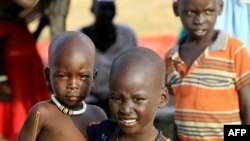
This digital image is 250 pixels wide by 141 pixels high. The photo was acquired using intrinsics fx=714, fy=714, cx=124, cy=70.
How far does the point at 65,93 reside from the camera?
3.27 m

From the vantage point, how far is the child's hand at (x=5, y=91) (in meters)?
4.67

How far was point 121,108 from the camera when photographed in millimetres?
2873

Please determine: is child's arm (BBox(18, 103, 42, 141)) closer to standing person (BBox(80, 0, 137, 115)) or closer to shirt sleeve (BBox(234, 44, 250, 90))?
shirt sleeve (BBox(234, 44, 250, 90))

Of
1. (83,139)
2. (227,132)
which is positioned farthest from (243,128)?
(83,139)

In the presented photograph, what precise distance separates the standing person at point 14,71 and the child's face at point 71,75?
138 cm

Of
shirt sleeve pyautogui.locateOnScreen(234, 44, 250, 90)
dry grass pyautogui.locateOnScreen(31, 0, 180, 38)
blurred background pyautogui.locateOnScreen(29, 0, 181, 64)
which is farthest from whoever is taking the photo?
dry grass pyautogui.locateOnScreen(31, 0, 180, 38)

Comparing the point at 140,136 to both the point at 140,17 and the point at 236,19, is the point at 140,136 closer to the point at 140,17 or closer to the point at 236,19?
the point at 236,19

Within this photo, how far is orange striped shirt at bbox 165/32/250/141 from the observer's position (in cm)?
389

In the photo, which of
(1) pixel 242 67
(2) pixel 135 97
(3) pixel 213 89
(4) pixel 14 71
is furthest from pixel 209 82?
(4) pixel 14 71

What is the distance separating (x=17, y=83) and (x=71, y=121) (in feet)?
4.89

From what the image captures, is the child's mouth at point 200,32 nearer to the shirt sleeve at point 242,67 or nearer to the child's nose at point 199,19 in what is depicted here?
the child's nose at point 199,19

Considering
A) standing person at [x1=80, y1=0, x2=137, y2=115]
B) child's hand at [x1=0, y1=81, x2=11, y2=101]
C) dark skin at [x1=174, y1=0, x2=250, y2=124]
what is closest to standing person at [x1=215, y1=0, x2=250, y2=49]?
dark skin at [x1=174, y1=0, x2=250, y2=124]

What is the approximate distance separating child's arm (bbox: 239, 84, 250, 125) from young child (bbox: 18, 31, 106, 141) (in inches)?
38.5

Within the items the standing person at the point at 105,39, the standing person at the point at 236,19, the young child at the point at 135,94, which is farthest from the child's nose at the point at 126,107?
the standing person at the point at 105,39
